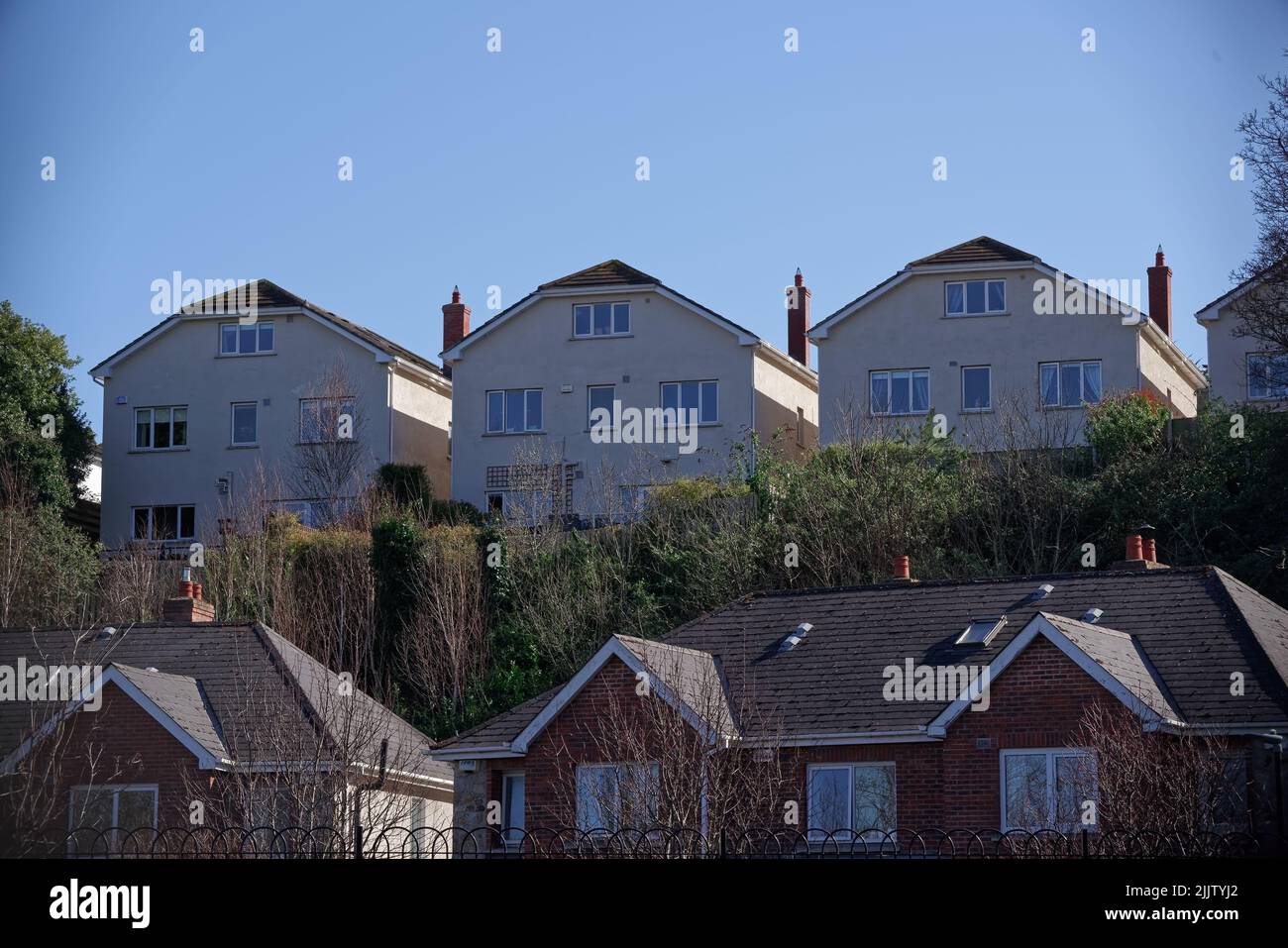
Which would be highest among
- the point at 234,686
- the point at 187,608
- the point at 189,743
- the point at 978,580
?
the point at 978,580

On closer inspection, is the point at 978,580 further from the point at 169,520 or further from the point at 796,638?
the point at 169,520

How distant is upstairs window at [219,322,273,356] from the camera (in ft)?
178

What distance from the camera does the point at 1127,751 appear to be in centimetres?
2177

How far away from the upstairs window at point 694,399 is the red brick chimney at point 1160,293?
43.4 feet

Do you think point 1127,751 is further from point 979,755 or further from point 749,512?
point 749,512

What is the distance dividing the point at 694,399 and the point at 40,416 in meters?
19.0

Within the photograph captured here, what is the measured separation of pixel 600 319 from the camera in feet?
172

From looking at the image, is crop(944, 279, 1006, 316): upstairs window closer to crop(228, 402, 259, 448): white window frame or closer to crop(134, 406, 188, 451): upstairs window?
crop(228, 402, 259, 448): white window frame

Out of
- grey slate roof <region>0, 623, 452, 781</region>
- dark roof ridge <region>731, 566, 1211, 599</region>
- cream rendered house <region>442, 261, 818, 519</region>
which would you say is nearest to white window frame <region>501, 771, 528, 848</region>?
grey slate roof <region>0, 623, 452, 781</region>

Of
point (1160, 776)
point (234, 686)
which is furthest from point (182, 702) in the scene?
point (1160, 776)

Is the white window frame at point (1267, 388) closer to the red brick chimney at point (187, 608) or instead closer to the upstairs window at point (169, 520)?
the red brick chimney at point (187, 608)

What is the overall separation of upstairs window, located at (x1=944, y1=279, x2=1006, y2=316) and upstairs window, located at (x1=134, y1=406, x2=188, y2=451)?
23.1 m

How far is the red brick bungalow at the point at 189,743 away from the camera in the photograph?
25266mm

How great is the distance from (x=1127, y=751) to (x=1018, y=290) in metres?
28.9
